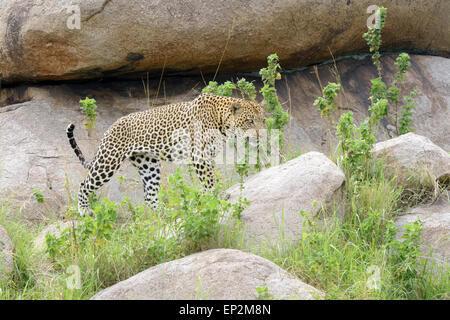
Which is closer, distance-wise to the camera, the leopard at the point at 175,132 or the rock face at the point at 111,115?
the leopard at the point at 175,132

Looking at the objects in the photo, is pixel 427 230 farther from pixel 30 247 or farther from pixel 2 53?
pixel 2 53

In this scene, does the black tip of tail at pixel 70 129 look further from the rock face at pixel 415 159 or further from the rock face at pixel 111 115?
the rock face at pixel 415 159

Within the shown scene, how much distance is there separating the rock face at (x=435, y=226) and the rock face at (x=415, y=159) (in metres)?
0.30

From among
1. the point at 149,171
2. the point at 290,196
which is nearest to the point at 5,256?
the point at 290,196

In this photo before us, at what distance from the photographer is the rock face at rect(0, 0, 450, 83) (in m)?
9.16

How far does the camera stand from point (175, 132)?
8.05 meters

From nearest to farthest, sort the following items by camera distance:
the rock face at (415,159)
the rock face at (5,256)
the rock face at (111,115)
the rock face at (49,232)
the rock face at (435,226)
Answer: the rock face at (5,256), the rock face at (435,226), the rock face at (49,232), the rock face at (415,159), the rock face at (111,115)

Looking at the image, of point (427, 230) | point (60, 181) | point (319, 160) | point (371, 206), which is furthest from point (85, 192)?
point (427, 230)

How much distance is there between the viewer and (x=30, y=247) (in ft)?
19.5

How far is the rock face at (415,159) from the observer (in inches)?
244

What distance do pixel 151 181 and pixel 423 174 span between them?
3.98 m

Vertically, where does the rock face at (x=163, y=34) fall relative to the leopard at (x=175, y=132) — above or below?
above

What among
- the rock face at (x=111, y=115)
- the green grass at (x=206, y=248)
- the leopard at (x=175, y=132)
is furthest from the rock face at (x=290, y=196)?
the rock face at (x=111, y=115)

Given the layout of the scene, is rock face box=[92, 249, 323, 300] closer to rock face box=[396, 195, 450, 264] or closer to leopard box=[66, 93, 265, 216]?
rock face box=[396, 195, 450, 264]
